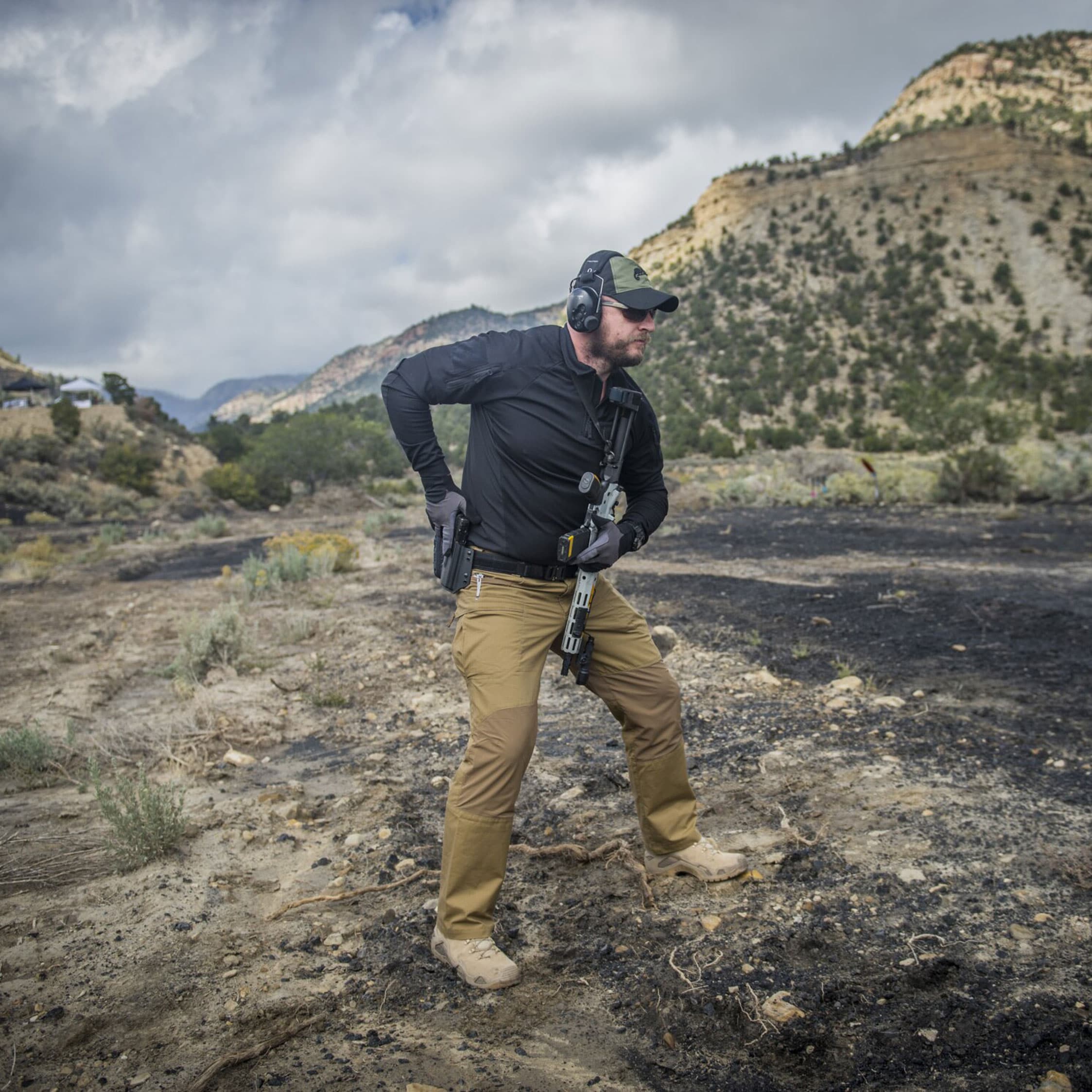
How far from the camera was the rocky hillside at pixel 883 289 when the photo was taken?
31.8 metres

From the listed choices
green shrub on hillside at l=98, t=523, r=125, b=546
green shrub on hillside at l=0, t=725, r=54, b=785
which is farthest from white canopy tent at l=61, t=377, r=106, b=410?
green shrub on hillside at l=0, t=725, r=54, b=785

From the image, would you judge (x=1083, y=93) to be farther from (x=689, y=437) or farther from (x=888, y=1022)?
(x=888, y=1022)

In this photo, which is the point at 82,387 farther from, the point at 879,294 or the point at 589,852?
the point at 589,852

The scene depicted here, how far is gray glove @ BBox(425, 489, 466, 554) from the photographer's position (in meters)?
2.64

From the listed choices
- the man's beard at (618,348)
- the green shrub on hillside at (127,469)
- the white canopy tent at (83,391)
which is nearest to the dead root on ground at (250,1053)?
the man's beard at (618,348)

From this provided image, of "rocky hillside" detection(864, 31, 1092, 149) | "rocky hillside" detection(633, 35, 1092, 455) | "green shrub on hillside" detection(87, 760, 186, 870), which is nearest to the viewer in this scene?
"green shrub on hillside" detection(87, 760, 186, 870)

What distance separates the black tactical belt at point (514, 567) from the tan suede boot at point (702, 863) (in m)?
1.09

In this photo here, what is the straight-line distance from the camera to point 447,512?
2.65 m

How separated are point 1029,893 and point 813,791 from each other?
102 centimetres

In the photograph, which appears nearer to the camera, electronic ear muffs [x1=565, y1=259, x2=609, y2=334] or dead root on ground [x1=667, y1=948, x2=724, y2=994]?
dead root on ground [x1=667, y1=948, x2=724, y2=994]

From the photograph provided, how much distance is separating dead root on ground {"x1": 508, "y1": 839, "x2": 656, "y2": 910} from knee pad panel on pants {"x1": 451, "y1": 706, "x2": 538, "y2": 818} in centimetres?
66

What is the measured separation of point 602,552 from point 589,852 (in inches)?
49.0

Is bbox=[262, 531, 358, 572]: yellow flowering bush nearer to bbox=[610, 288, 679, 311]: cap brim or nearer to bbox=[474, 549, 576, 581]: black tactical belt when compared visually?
bbox=[474, 549, 576, 581]: black tactical belt

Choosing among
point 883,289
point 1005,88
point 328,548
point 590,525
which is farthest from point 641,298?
point 1005,88
